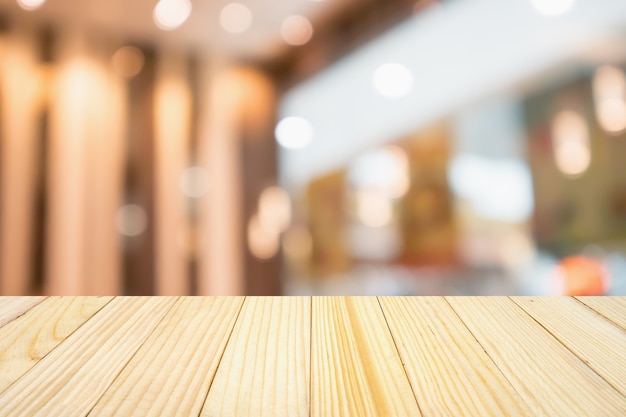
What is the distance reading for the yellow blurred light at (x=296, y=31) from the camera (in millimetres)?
1591

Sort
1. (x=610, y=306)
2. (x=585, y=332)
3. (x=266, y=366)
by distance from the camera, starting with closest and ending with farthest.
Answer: (x=266, y=366) → (x=585, y=332) → (x=610, y=306)

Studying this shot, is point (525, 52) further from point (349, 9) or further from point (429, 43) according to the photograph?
point (349, 9)

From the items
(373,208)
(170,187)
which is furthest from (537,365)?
(170,187)

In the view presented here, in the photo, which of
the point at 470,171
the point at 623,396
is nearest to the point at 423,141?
the point at 470,171

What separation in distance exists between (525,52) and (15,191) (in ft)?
4.91

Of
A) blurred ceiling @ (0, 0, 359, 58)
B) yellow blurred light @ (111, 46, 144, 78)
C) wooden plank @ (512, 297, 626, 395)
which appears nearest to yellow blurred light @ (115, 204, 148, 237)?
yellow blurred light @ (111, 46, 144, 78)

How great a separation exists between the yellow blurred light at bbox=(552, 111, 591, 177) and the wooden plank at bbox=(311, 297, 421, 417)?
972 millimetres

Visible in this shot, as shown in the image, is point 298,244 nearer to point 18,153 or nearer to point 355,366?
point 18,153

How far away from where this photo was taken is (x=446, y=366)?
1.95 feet

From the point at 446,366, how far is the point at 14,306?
25.7 inches

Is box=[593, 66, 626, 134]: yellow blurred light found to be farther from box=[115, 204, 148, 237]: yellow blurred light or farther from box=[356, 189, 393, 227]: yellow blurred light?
box=[115, 204, 148, 237]: yellow blurred light

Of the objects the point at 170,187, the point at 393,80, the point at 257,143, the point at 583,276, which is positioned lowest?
the point at 583,276

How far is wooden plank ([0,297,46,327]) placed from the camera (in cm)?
77

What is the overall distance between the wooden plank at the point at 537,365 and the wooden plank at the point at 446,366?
0.6 inches
